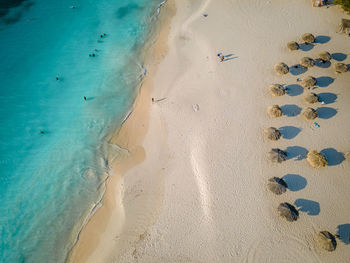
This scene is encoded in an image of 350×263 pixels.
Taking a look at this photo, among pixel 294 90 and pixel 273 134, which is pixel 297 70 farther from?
pixel 273 134

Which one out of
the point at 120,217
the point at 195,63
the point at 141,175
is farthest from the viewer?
the point at 195,63

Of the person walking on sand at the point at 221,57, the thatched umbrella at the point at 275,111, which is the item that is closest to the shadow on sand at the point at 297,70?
the thatched umbrella at the point at 275,111

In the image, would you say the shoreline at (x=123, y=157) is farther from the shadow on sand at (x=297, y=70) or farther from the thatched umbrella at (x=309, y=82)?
the thatched umbrella at (x=309, y=82)

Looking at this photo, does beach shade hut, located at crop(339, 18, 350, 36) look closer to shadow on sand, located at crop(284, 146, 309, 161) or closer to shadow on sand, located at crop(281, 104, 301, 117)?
shadow on sand, located at crop(281, 104, 301, 117)

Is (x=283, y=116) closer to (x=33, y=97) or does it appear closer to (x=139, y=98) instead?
(x=139, y=98)

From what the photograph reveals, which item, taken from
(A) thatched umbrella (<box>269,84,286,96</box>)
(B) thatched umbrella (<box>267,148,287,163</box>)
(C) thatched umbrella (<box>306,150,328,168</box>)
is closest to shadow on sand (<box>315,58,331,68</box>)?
(A) thatched umbrella (<box>269,84,286,96</box>)

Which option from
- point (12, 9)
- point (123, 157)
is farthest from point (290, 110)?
point (12, 9)

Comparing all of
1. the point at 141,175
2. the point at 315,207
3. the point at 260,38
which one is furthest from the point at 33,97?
the point at 315,207
